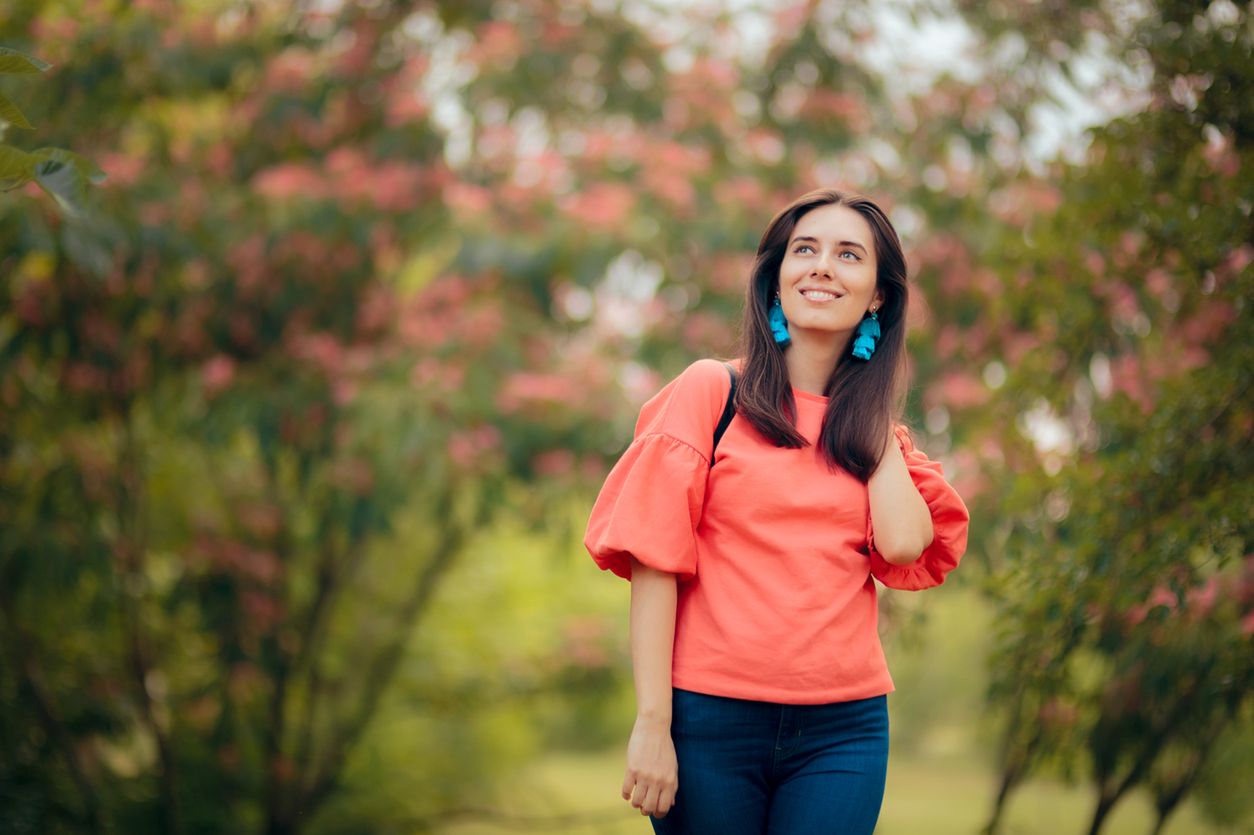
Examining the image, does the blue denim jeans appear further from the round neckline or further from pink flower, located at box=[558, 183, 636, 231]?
pink flower, located at box=[558, 183, 636, 231]

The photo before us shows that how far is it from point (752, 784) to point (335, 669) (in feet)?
19.3

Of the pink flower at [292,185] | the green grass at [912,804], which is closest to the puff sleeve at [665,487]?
the pink flower at [292,185]

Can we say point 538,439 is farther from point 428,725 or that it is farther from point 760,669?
point 428,725

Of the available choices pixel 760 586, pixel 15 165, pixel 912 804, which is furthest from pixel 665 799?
pixel 912 804

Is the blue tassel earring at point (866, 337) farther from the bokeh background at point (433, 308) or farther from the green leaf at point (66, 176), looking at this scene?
the bokeh background at point (433, 308)

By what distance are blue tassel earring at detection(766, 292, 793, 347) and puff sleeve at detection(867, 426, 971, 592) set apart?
29 centimetres

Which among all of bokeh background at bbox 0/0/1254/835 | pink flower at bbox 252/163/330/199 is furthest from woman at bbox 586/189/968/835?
pink flower at bbox 252/163/330/199

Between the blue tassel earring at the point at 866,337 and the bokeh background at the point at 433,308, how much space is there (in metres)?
1.72

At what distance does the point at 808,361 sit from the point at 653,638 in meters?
0.54

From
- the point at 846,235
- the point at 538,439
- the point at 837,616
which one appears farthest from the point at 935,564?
the point at 538,439

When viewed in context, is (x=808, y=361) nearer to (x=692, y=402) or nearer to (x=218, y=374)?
(x=692, y=402)

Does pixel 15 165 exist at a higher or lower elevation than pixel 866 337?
higher

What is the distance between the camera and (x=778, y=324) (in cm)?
202

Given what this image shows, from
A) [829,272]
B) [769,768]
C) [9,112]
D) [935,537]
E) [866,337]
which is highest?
[9,112]
